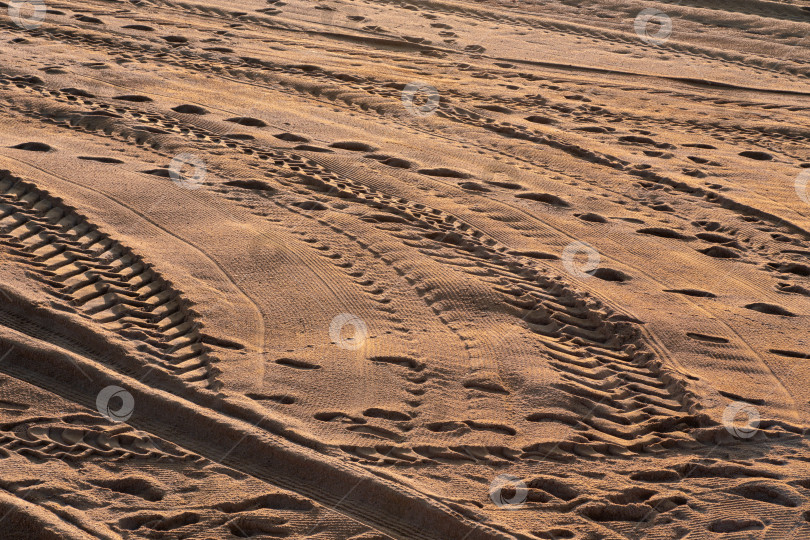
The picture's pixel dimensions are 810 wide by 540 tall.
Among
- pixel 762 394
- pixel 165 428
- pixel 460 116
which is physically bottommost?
pixel 165 428

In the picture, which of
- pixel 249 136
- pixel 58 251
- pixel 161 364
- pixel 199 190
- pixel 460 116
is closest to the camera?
pixel 161 364

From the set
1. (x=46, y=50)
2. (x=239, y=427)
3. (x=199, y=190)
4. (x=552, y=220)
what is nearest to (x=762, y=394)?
(x=552, y=220)

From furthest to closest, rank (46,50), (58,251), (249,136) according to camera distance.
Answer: (46,50)
(249,136)
(58,251)

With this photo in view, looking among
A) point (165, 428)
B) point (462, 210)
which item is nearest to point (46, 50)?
point (462, 210)

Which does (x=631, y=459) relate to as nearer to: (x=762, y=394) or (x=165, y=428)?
(x=762, y=394)

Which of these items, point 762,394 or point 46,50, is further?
point 46,50

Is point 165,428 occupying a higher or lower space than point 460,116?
lower
